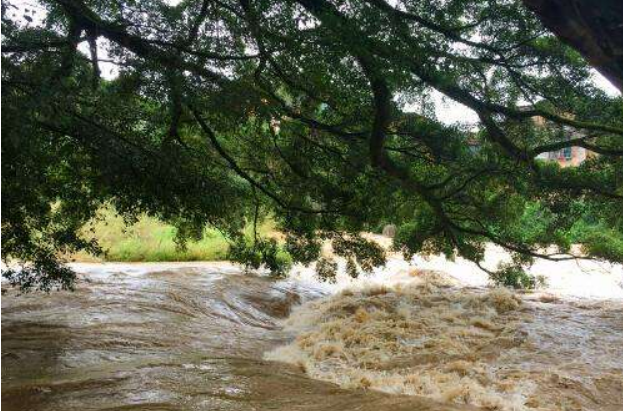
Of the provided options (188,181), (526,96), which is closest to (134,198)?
(188,181)

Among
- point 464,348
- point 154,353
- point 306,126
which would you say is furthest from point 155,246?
point 464,348

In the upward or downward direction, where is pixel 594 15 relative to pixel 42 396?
upward

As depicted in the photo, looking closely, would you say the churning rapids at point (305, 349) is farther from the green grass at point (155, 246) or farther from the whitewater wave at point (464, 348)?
the green grass at point (155, 246)

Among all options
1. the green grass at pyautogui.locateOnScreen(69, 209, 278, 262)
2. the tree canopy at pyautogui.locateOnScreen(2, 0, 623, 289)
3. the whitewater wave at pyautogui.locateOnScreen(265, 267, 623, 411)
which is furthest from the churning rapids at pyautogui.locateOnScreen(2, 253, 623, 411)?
the green grass at pyautogui.locateOnScreen(69, 209, 278, 262)

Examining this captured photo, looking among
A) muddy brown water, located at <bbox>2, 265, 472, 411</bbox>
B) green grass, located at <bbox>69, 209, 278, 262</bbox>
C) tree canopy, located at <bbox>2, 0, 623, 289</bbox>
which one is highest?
tree canopy, located at <bbox>2, 0, 623, 289</bbox>

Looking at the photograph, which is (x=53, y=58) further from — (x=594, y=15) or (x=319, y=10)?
(x=594, y=15)

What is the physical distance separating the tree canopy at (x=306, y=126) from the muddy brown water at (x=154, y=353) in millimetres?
859

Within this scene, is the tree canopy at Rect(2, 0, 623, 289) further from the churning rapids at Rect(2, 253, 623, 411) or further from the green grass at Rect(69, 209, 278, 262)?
the green grass at Rect(69, 209, 278, 262)

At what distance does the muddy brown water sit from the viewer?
4273mm

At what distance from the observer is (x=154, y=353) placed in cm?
578

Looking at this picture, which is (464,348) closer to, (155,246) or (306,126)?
(306,126)

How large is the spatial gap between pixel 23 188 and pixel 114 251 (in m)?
12.4

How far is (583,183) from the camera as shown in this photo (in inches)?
251

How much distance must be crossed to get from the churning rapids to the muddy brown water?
0.07ft
